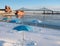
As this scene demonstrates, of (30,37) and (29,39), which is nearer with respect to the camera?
(29,39)

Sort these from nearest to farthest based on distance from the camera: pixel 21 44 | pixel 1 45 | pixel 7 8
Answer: pixel 1 45 → pixel 21 44 → pixel 7 8

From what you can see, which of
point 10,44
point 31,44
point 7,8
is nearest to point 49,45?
point 31,44

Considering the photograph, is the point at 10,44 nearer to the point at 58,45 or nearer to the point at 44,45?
the point at 44,45

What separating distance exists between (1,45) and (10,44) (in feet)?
1.94

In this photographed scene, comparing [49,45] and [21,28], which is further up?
[21,28]

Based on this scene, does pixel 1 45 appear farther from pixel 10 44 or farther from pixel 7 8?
pixel 7 8

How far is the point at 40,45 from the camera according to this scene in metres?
8.84

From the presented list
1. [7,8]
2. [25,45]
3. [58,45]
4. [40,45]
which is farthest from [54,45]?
[7,8]

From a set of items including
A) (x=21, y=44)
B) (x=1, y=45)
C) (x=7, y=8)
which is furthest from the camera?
(x=7, y=8)

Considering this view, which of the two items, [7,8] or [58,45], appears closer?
[58,45]

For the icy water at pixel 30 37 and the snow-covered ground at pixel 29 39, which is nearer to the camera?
the snow-covered ground at pixel 29 39

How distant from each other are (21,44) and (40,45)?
1.10 metres

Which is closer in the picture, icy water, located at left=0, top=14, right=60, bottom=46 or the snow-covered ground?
the snow-covered ground

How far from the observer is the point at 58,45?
8.98m
